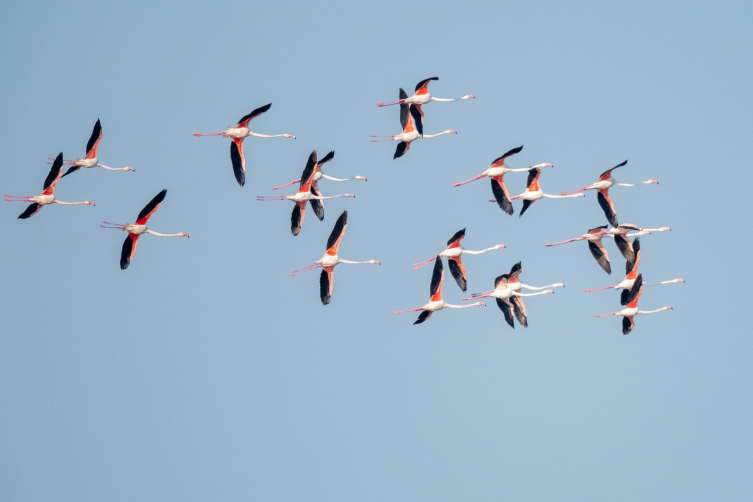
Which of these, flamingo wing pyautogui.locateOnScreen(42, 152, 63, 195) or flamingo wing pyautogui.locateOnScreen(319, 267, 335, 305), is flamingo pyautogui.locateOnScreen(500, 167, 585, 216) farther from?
flamingo wing pyautogui.locateOnScreen(42, 152, 63, 195)

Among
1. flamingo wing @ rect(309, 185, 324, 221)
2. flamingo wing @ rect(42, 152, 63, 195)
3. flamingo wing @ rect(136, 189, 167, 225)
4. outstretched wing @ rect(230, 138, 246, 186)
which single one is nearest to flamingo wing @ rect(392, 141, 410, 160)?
flamingo wing @ rect(309, 185, 324, 221)

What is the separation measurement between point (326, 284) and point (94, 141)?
8613mm

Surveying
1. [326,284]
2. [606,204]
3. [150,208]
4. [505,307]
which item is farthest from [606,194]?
[150,208]

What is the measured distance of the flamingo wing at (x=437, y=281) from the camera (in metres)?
44.0

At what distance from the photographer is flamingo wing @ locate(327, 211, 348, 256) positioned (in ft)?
146

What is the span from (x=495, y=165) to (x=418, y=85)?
11.8 feet

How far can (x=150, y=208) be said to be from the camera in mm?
42688

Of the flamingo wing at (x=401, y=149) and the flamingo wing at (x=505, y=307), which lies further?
the flamingo wing at (x=401, y=149)

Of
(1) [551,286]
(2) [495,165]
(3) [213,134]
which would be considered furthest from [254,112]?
(1) [551,286]

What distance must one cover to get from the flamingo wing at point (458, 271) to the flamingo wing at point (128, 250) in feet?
32.2

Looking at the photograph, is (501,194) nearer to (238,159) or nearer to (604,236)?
(604,236)

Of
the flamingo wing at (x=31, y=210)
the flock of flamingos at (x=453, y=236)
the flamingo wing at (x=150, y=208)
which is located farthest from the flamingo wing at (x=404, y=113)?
the flamingo wing at (x=31, y=210)

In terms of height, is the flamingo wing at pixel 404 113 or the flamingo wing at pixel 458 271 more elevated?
the flamingo wing at pixel 404 113

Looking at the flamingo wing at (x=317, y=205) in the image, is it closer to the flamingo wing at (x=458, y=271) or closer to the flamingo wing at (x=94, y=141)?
the flamingo wing at (x=458, y=271)
